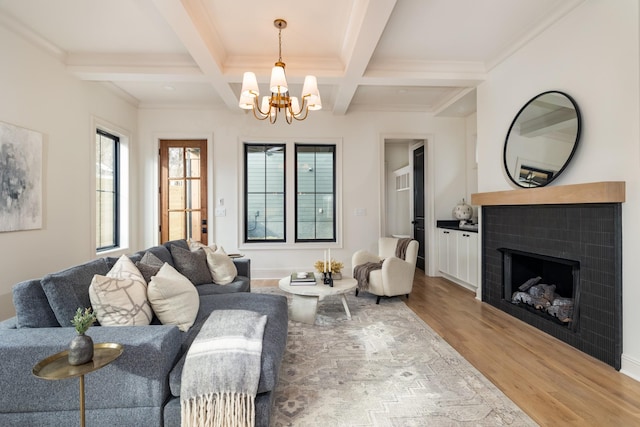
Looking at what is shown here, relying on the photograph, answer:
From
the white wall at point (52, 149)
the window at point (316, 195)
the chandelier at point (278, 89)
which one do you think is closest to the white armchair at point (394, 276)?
Result: the window at point (316, 195)

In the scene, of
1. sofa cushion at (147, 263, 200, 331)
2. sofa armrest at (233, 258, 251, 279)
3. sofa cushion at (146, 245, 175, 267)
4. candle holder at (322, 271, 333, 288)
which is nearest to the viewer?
sofa cushion at (147, 263, 200, 331)

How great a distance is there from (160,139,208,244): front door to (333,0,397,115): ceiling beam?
8.66 ft

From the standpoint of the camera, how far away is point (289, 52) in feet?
11.4

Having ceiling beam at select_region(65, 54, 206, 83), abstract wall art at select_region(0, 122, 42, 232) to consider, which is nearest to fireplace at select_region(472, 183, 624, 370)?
ceiling beam at select_region(65, 54, 206, 83)

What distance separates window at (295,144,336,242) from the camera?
17.5 feet

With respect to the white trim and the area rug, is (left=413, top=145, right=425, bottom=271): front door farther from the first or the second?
the area rug

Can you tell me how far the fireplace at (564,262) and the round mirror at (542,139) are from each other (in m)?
0.25

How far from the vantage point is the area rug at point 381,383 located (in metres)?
1.75

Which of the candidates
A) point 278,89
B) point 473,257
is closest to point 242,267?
point 278,89

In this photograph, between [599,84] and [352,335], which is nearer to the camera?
[599,84]

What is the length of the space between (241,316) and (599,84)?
10.1 feet

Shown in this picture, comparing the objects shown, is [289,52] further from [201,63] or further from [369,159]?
[369,159]

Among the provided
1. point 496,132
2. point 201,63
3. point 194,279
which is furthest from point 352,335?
point 201,63

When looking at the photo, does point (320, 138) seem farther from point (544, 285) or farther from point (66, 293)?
point (66, 293)
